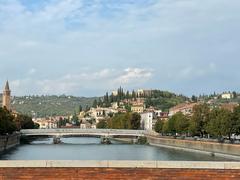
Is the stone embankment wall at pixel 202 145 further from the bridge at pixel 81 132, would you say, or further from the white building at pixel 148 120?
the white building at pixel 148 120

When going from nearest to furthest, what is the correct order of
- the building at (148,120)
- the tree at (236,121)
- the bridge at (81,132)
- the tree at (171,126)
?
1. the tree at (236,121)
2. the tree at (171,126)
3. the bridge at (81,132)
4. the building at (148,120)

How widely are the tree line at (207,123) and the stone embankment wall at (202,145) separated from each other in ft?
8.18

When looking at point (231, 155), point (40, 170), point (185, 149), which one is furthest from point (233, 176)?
point (185, 149)

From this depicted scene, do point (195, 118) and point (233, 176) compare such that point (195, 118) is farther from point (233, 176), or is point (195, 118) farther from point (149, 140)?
point (233, 176)

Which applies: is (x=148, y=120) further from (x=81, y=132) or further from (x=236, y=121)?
(x=236, y=121)

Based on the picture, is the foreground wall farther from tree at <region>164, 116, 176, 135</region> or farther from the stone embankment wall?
tree at <region>164, 116, 176, 135</region>

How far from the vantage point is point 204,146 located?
243 ft

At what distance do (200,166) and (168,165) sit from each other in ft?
2.95

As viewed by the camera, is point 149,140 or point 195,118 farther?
point 149,140

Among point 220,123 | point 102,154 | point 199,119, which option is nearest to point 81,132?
point 199,119

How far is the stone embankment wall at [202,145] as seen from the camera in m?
60.7

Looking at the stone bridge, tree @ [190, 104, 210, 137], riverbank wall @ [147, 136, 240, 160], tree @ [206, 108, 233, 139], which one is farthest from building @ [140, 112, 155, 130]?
tree @ [206, 108, 233, 139]

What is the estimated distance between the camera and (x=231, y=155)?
58562 mm

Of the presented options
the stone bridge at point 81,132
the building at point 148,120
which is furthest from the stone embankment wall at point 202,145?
the building at point 148,120
